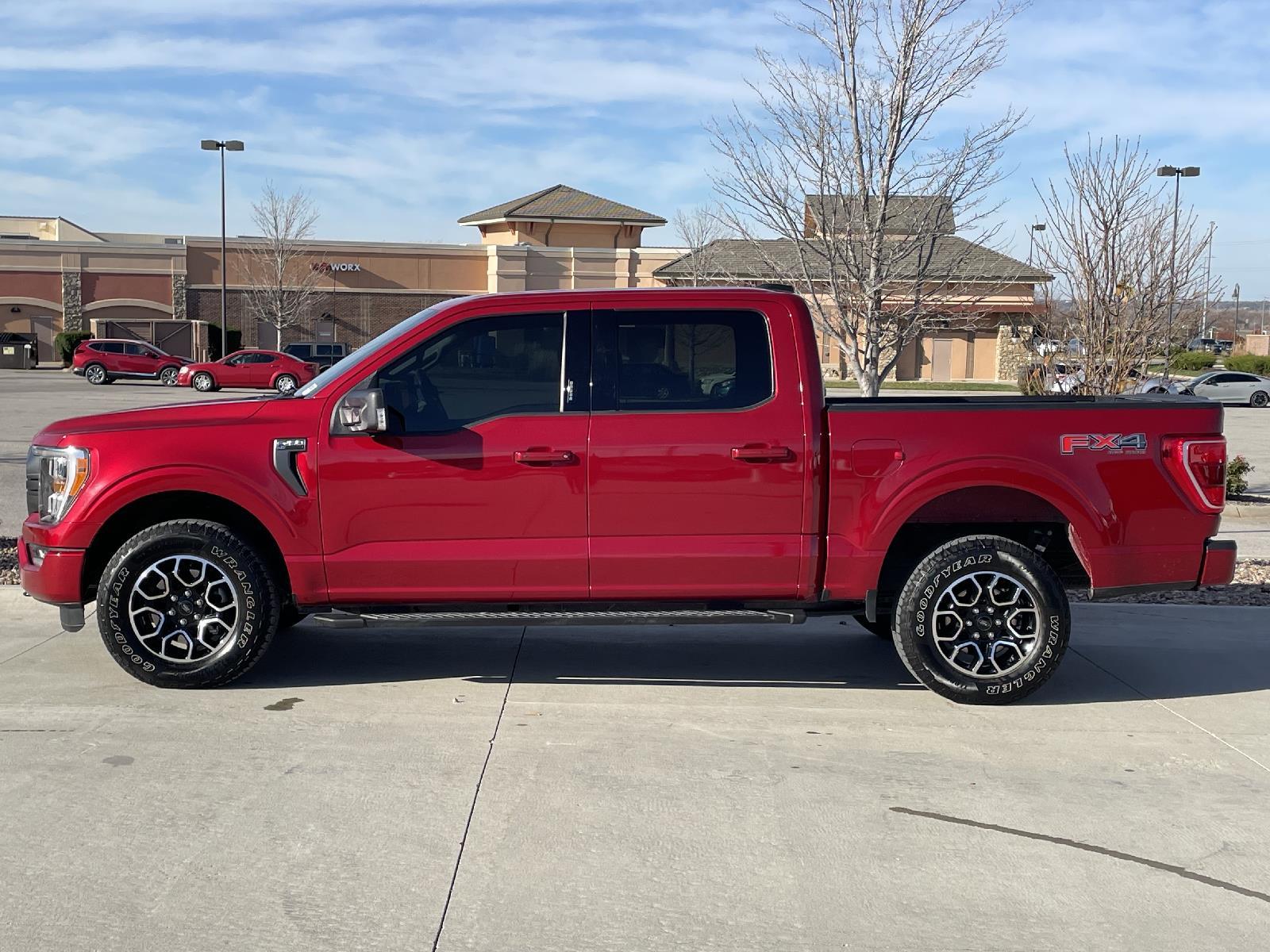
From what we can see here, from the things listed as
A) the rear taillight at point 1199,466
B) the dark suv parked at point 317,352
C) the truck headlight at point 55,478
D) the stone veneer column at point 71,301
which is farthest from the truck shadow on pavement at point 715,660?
the stone veneer column at point 71,301

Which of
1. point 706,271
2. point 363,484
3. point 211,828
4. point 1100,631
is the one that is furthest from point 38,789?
point 706,271

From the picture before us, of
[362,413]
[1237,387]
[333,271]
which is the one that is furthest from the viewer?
[333,271]

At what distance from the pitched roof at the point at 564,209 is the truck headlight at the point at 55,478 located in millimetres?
53219

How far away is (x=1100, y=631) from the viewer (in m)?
8.01

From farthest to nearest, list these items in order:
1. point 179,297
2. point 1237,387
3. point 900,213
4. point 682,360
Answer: point 179,297 → point 1237,387 → point 900,213 → point 682,360

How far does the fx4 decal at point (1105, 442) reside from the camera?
625cm

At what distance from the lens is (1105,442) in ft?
20.6

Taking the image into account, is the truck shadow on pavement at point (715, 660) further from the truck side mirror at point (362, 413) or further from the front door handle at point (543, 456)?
the truck side mirror at point (362, 413)

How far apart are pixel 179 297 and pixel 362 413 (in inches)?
2211

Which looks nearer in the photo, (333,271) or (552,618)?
(552,618)

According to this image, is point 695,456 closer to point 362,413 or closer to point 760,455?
point 760,455

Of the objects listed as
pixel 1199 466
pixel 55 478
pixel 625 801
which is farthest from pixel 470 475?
pixel 1199 466

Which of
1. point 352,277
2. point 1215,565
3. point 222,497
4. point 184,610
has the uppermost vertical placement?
point 352,277

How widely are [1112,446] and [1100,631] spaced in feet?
7.06
